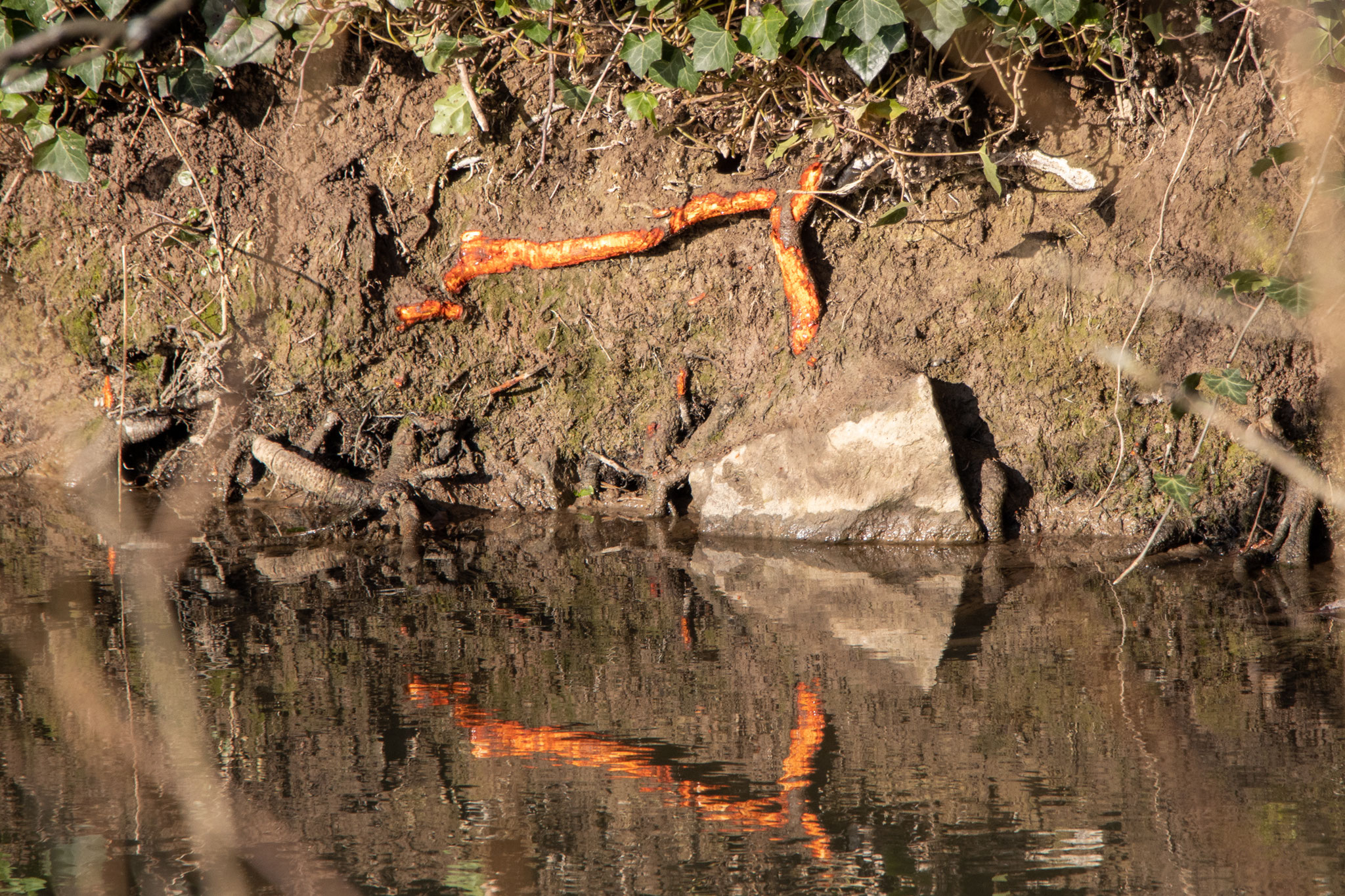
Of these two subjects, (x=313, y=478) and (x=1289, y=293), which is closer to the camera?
(x=1289, y=293)

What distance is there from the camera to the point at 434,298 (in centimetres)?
371

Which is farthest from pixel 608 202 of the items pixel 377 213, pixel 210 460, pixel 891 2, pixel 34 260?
pixel 34 260

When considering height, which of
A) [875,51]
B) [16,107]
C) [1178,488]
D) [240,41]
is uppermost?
[240,41]

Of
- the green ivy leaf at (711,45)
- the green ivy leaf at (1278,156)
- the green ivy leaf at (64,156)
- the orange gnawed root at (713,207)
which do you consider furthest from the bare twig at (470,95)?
the green ivy leaf at (1278,156)

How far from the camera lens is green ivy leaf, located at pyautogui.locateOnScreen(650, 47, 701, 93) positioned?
2.98m

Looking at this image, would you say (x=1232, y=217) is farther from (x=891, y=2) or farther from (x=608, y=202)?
(x=608, y=202)

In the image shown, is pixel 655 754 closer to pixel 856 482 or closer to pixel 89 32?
pixel 89 32

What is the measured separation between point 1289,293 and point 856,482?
1376mm

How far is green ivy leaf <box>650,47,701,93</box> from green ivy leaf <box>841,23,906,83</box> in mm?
444

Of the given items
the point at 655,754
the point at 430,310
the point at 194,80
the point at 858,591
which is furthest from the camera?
the point at 430,310

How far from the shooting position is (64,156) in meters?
3.33

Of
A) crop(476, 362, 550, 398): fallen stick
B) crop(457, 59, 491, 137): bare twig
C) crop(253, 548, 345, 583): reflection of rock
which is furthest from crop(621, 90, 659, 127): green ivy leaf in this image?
crop(253, 548, 345, 583): reflection of rock

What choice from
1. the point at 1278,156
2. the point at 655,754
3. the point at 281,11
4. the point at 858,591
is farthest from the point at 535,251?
the point at 1278,156

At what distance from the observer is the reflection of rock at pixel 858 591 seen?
246 cm
